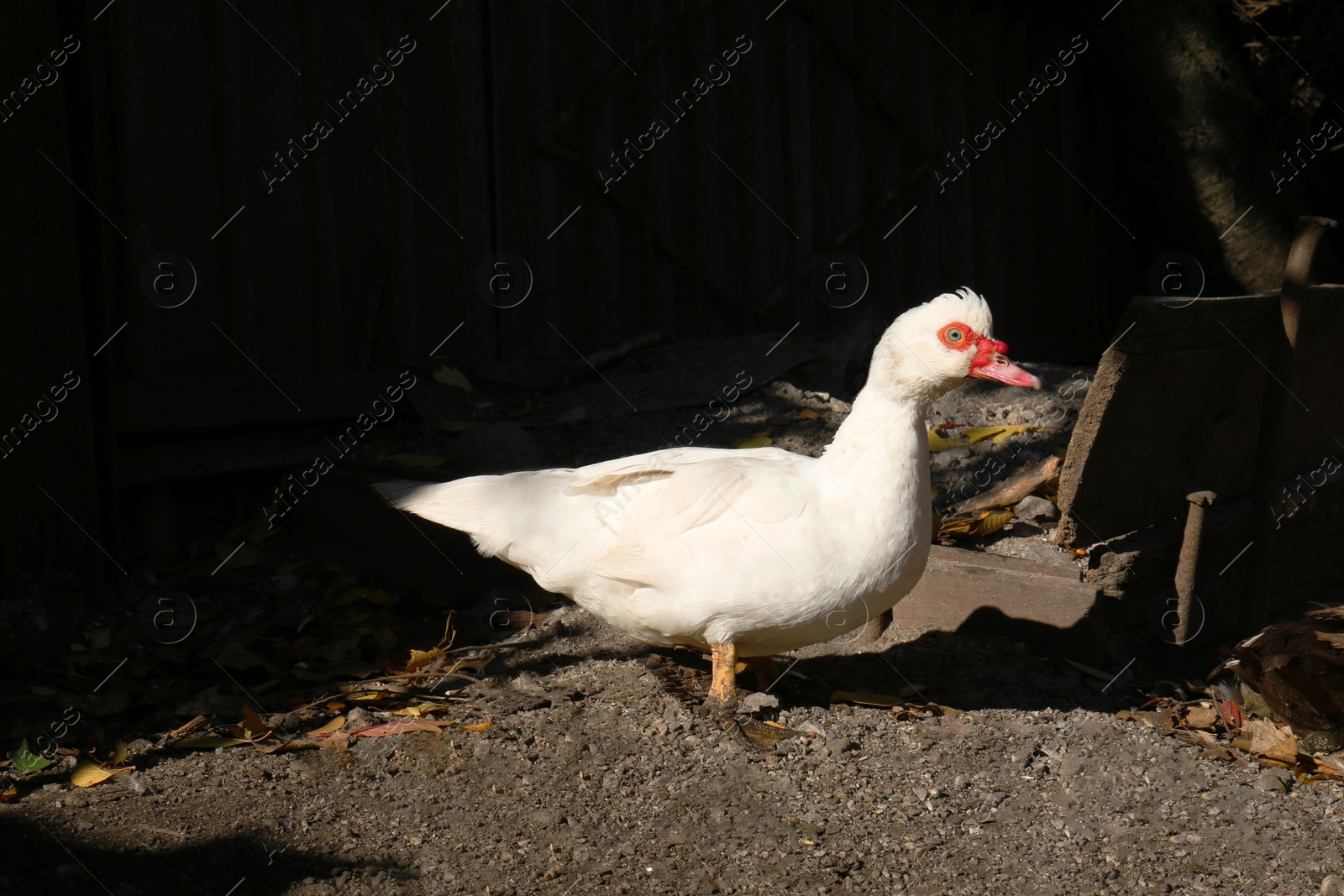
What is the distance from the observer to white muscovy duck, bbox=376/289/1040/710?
2680mm

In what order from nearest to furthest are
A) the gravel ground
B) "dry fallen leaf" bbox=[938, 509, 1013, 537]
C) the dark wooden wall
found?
1. the gravel ground
2. "dry fallen leaf" bbox=[938, 509, 1013, 537]
3. the dark wooden wall

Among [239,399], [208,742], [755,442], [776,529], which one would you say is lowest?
[208,742]

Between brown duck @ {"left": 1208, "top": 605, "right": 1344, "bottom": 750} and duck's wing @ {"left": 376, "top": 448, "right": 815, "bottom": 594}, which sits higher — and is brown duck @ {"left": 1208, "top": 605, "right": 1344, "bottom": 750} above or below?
below

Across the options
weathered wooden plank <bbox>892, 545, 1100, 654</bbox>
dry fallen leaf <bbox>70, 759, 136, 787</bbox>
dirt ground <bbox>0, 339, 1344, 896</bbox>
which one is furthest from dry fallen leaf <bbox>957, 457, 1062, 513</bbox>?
dry fallen leaf <bbox>70, 759, 136, 787</bbox>

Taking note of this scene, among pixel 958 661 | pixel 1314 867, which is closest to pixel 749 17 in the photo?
pixel 958 661

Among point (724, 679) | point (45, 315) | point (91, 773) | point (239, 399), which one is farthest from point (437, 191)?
point (91, 773)

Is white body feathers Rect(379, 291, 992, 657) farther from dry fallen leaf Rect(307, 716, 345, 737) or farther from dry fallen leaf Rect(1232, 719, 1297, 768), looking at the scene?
dry fallen leaf Rect(1232, 719, 1297, 768)

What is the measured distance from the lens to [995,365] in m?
2.71

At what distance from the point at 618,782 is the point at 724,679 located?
0.46m

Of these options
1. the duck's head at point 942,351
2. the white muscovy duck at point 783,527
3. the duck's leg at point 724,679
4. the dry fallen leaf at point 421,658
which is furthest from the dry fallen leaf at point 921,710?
→ the dry fallen leaf at point 421,658

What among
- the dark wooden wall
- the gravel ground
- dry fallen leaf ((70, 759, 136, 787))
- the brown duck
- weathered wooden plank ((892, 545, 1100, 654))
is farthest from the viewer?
the dark wooden wall

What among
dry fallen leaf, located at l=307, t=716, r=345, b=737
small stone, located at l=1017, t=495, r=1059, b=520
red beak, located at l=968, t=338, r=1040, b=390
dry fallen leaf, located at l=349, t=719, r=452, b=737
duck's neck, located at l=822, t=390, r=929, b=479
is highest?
red beak, located at l=968, t=338, r=1040, b=390

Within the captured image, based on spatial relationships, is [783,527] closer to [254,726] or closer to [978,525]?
[978,525]

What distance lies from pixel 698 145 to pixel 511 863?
14.3 ft
